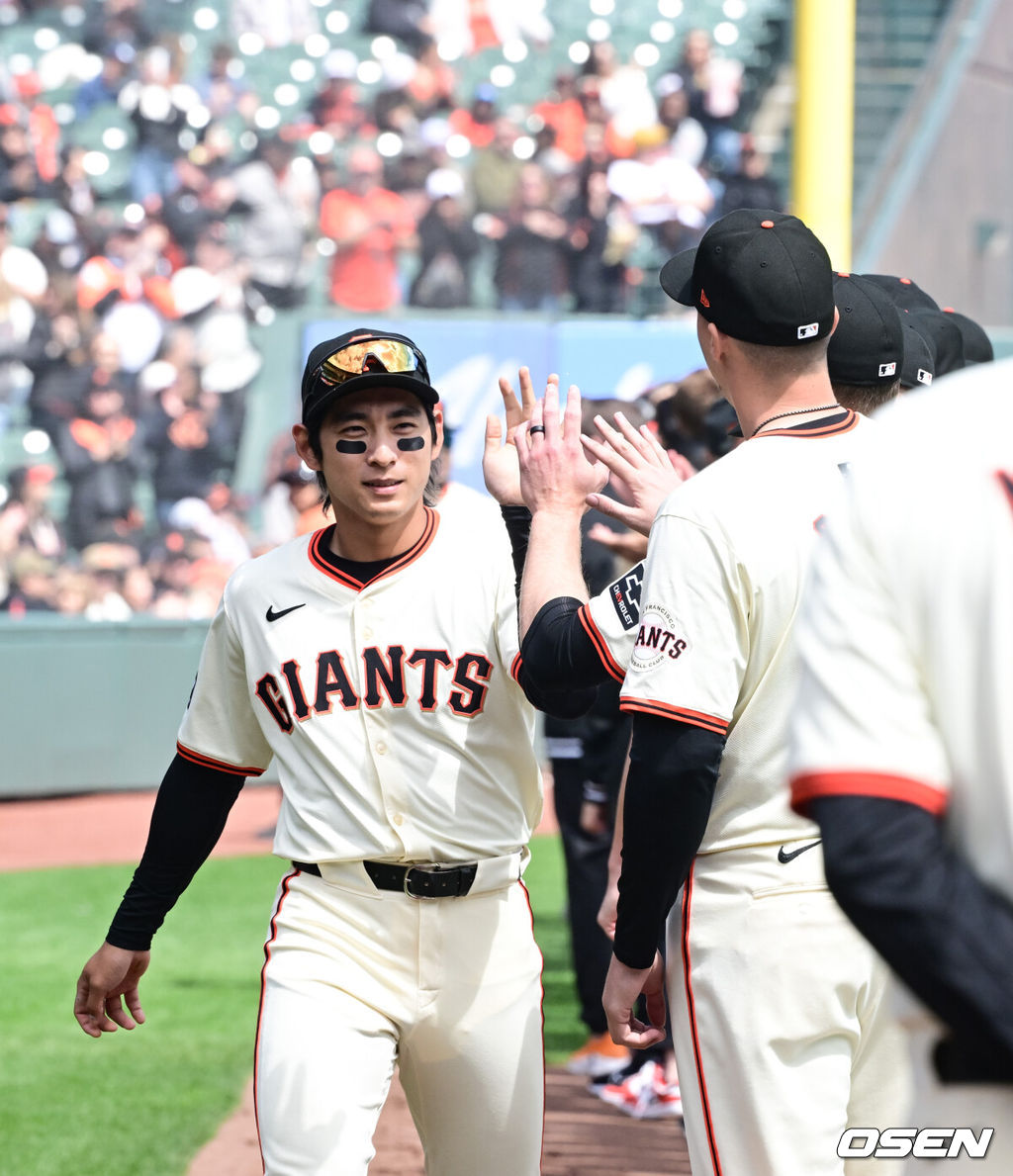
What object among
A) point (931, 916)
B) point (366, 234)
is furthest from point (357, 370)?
point (366, 234)

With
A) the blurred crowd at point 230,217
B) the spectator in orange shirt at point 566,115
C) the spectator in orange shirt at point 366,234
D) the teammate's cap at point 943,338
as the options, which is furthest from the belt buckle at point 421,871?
the spectator in orange shirt at point 566,115

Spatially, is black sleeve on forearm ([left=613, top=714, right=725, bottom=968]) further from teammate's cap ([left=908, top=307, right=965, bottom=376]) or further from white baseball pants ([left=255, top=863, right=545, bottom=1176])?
teammate's cap ([left=908, top=307, right=965, bottom=376])

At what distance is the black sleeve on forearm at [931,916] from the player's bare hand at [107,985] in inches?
81.2

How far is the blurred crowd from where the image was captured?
449 inches

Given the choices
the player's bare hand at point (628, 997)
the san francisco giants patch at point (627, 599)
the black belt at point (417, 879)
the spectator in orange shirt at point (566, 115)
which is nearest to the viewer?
the player's bare hand at point (628, 997)

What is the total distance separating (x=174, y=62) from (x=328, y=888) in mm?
11847

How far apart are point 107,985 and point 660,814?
1.26 m

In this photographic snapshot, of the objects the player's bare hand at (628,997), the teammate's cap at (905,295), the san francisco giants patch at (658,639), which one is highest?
the teammate's cap at (905,295)

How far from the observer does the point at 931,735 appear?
1257mm

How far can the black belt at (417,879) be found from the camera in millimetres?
2770

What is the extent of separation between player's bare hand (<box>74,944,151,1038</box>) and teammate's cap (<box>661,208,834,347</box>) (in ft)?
5.37

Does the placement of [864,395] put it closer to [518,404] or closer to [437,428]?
[518,404]

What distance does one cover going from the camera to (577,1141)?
4508 millimetres

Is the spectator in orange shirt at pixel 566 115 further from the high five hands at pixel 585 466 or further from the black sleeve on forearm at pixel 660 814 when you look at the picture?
the black sleeve on forearm at pixel 660 814
